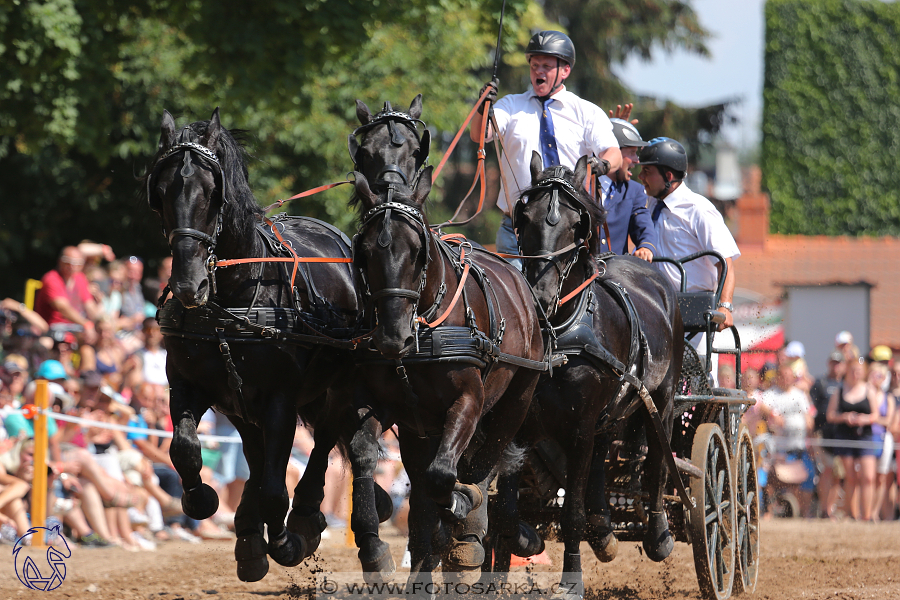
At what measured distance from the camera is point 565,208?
546cm

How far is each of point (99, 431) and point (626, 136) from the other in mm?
4706

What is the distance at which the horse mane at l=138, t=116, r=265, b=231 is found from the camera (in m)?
4.65

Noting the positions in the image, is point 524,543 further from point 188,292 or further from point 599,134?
point 599,134

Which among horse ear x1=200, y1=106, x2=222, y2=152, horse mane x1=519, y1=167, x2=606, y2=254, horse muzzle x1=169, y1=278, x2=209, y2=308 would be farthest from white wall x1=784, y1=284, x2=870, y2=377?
horse muzzle x1=169, y1=278, x2=209, y2=308

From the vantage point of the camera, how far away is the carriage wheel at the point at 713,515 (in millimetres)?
6227

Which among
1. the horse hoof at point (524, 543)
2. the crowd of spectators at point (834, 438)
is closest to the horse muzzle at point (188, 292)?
the horse hoof at point (524, 543)

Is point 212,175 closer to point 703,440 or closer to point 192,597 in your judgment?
point 192,597

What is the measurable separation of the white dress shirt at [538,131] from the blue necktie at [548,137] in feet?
Answer: 0.09

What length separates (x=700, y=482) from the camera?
626 centimetres

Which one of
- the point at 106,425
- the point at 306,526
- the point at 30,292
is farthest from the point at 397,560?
the point at 30,292

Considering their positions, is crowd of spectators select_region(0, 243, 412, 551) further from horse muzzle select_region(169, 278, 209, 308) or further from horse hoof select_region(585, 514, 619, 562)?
horse muzzle select_region(169, 278, 209, 308)

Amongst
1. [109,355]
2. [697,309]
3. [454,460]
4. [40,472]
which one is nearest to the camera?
[454,460]

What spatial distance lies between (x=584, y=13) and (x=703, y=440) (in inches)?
747

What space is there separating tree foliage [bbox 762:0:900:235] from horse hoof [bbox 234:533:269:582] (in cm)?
2987
